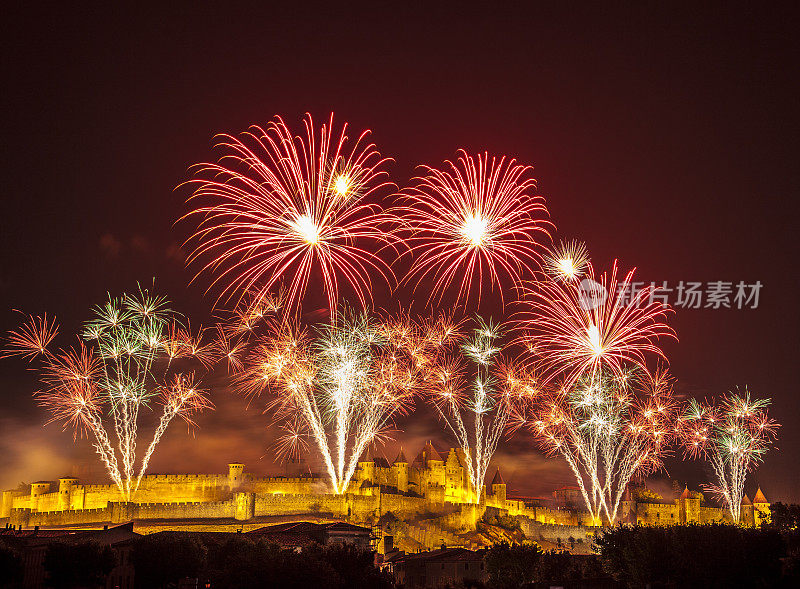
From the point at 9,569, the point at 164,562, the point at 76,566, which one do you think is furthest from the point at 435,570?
the point at 9,569

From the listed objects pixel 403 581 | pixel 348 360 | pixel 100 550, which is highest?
pixel 348 360

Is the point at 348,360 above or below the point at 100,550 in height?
above

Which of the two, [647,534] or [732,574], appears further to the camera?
[647,534]

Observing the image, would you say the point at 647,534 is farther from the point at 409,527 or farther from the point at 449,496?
the point at 449,496

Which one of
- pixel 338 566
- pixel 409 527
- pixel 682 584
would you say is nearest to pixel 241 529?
pixel 409 527

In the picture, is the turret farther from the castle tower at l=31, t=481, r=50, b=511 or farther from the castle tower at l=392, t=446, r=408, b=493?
the castle tower at l=31, t=481, r=50, b=511

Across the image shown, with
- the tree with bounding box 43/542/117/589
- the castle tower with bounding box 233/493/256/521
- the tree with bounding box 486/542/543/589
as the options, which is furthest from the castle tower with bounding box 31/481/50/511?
the tree with bounding box 486/542/543/589


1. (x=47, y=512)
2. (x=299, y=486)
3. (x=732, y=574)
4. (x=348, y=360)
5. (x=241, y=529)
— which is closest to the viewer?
(x=732, y=574)

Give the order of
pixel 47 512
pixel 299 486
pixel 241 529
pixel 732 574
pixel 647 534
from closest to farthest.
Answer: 1. pixel 732 574
2. pixel 647 534
3. pixel 241 529
4. pixel 47 512
5. pixel 299 486
